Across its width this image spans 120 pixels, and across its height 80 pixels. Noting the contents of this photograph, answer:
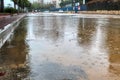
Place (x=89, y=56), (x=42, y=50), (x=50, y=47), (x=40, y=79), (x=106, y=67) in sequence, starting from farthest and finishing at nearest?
(x=50, y=47) → (x=42, y=50) → (x=89, y=56) → (x=106, y=67) → (x=40, y=79)

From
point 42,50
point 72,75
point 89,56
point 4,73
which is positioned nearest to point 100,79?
point 72,75

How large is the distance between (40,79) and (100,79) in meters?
1.19

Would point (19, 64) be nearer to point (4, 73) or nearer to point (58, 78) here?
point (4, 73)

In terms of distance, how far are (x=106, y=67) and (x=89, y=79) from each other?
1266mm

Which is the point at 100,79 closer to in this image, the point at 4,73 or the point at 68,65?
the point at 68,65

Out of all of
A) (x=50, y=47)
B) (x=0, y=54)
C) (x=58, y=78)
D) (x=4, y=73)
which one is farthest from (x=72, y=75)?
(x=50, y=47)

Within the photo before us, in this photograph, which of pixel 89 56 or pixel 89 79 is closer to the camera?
pixel 89 79

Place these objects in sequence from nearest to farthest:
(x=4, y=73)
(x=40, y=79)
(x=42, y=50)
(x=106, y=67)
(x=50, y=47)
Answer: (x=40, y=79) < (x=4, y=73) < (x=106, y=67) < (x=42, y=50) < (x=50, y=47)

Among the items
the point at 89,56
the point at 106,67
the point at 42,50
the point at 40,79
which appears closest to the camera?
the point at 40,79

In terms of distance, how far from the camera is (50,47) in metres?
10.4

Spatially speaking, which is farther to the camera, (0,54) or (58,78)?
(0,54)

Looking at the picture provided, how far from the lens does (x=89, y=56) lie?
8516 mm

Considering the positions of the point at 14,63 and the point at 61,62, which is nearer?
the point at 14,63

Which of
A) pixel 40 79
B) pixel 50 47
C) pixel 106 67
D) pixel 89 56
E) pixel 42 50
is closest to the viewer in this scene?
pixel 40 79
